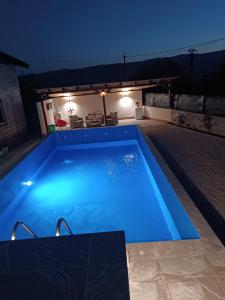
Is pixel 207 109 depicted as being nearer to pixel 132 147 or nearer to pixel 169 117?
pixel 169 117

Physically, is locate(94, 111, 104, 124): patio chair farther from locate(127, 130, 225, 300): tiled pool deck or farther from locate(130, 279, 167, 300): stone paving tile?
locate(130, 279, 167, 300): stone paving tile

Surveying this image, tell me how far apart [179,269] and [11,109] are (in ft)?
35.9

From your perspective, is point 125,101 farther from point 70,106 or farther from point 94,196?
point 94,196

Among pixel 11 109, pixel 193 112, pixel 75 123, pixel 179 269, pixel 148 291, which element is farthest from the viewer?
pixel 75 123

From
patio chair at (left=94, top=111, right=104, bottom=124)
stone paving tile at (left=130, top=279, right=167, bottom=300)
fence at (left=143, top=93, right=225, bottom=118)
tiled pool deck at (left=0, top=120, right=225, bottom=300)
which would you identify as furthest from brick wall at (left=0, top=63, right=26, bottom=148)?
stone paving tile at (left=130, top=279, right=167, bottom=300)

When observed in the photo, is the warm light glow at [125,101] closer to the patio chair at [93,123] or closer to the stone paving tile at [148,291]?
the patio chair at [93,123]

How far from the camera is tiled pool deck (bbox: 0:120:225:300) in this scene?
2.55m

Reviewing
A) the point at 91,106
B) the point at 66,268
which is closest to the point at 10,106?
the point at 91,106

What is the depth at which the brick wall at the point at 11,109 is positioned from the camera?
10.4 m

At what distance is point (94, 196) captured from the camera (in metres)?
7.33

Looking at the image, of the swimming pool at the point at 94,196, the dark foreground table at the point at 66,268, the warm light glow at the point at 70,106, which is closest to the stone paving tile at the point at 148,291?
the swimming pool at the point at 94,196

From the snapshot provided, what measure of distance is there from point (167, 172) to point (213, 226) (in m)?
2.04

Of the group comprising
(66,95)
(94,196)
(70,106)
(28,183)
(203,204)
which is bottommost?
(94,196)

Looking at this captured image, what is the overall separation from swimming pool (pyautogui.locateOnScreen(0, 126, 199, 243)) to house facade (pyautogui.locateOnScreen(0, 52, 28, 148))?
63.1 inches
